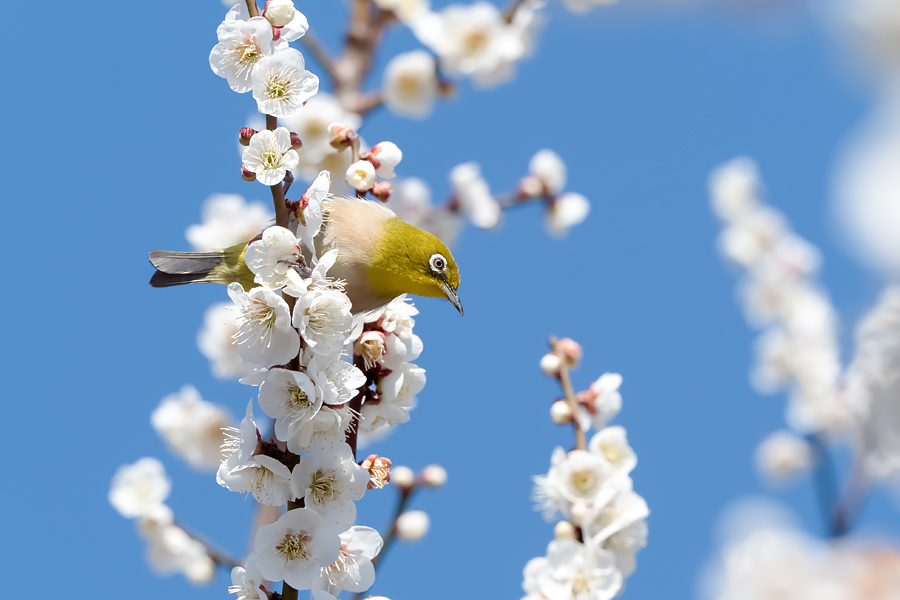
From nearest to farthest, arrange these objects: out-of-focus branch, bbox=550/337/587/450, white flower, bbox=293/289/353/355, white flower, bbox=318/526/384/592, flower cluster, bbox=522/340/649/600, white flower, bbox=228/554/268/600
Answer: white flower, bbox=293/289/353/355 < white flower, bbox=228/554/268/600 < white flower, bbox=318/526/384/592 < flower cluster, bbox=522/340/649/600 < out-of-focus branch, bbox=550/337/587/450

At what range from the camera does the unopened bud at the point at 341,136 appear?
2.52 m

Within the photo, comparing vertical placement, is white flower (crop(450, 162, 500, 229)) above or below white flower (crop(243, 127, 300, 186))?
above

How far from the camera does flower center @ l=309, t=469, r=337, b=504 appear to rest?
1973 millimetres

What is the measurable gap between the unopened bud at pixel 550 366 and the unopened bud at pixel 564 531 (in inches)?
21.0

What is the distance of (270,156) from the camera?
1948 mm

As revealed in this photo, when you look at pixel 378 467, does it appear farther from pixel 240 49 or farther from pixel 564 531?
pixel 240 49

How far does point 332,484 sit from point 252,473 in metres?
0.21

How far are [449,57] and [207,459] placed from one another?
2.74 m

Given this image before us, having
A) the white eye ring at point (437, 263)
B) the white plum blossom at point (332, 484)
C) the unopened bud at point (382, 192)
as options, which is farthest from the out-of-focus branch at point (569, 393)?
the white plum blossom at point (332, 484)

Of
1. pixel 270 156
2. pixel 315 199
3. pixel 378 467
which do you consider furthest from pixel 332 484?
pixel 270 156

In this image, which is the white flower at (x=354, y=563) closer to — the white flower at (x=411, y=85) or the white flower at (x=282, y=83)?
the white flower at (x=282, y=83)

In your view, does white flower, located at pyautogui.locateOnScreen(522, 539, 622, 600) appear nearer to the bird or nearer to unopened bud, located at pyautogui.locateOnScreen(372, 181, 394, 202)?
the bird

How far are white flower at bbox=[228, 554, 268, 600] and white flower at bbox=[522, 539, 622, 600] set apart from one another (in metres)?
1.01

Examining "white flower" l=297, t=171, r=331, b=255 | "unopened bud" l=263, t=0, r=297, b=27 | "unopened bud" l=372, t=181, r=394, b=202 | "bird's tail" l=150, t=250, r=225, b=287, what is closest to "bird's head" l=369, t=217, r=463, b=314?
"unopened bud" l=372, t=181, r=394, b=202
